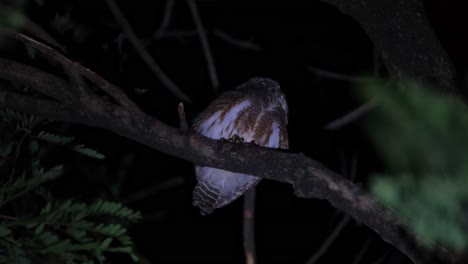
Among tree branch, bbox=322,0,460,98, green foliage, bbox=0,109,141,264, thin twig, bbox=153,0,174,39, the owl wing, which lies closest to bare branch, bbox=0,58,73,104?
green foliage, bbox=0,109,141,264

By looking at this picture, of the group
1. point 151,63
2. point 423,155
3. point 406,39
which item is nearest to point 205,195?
point 151,63

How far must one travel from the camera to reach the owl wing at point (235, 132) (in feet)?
11.6

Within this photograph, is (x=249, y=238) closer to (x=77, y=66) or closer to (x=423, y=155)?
(x=77, y=66)

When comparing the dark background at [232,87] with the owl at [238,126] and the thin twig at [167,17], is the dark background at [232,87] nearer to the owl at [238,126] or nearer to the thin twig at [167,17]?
the thin twig at [167,17]

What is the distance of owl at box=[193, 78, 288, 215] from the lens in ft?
11.7

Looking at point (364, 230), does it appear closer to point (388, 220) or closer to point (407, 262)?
point (407, 262)

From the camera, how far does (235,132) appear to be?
11.6ft

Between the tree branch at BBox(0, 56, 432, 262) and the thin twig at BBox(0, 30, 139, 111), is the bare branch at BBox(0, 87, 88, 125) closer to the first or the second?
the tree branch at BBox(0, 56, 432, 262)

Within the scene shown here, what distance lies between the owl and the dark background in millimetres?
1281

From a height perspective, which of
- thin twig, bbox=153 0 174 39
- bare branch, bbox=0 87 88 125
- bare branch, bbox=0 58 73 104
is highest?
thin twig, bbox=153 0 174 39

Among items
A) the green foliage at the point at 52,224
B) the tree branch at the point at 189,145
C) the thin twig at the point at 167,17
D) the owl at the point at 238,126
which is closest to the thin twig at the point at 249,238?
the owl at the point at 238,126

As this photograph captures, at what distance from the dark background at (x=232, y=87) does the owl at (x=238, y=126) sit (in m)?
1.28

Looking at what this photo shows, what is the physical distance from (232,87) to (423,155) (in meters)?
4.75

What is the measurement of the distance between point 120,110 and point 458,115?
181cm
